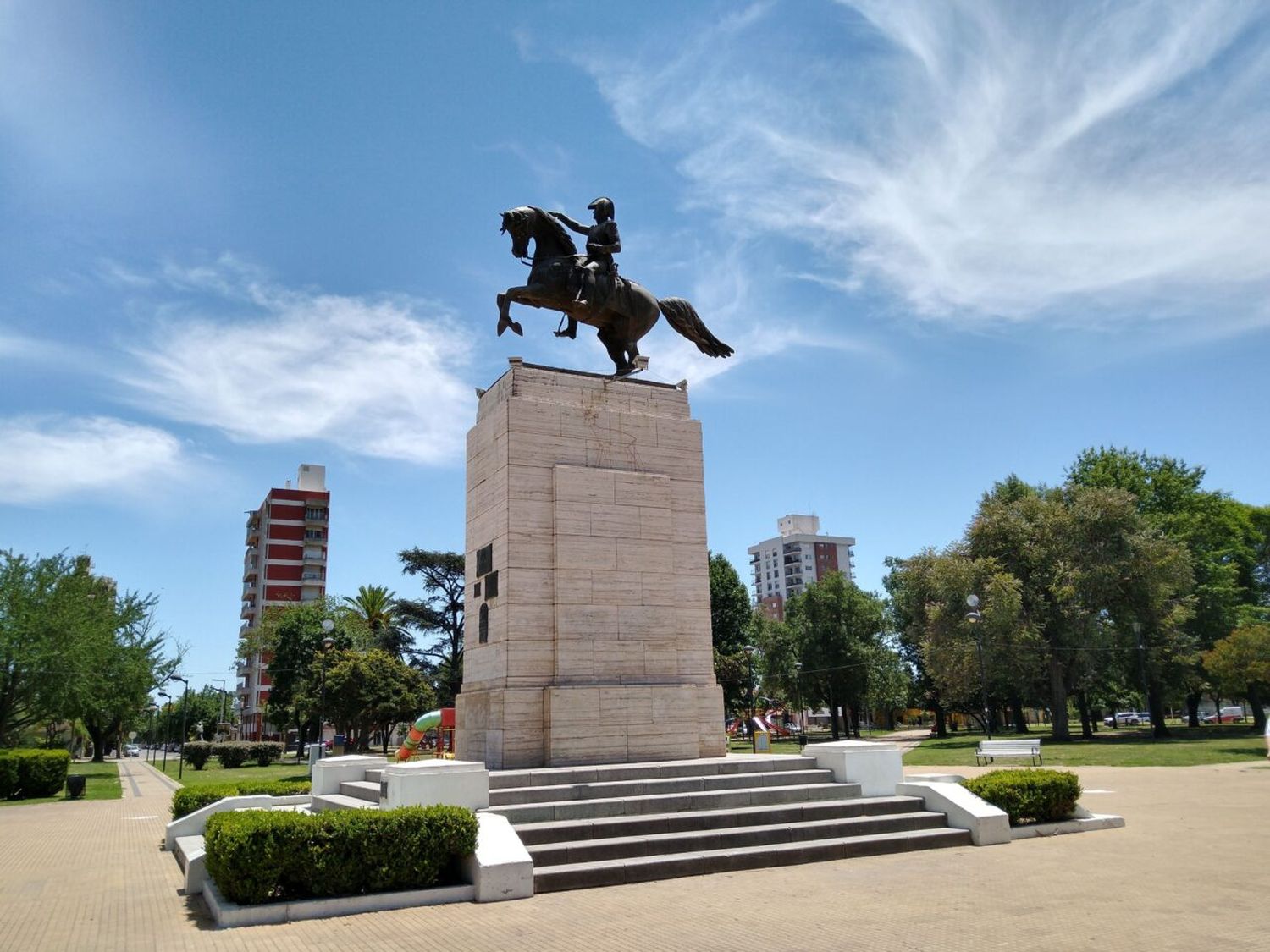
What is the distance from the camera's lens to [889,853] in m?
11.8

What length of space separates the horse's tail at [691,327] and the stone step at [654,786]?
8.36m

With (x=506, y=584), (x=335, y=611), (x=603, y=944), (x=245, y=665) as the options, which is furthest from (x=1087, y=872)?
(x=245, y=665)

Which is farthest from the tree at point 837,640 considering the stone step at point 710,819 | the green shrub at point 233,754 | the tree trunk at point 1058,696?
the stone step at point 710,819

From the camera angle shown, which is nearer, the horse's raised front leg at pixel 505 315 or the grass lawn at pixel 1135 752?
the horse's raised front leg at pixel 505 315

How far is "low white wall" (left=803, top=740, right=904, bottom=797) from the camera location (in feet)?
44.2

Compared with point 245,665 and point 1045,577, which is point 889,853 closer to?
point 1045,577

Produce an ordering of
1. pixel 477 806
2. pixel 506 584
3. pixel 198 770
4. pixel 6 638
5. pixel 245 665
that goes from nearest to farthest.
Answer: pixel 477 806
pixel 506 584
pixel 6 638
pixel 198 770
pixel 245 665

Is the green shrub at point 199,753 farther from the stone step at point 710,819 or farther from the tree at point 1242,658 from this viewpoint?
the tree at point 1242,658

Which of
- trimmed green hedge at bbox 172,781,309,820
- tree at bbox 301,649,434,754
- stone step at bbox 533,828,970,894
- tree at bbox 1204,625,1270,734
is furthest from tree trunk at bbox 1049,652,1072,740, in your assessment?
trimmed green hedge at bbox 172,781,309,820

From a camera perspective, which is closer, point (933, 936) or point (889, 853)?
point (933, 936)

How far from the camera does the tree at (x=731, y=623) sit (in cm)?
5772

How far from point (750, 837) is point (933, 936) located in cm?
397

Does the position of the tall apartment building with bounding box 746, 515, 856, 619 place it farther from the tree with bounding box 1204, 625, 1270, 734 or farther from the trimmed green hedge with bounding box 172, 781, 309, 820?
the trimmed green hedge with bounding box 172, 781, 309, 820

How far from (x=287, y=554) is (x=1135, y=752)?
259 feet
